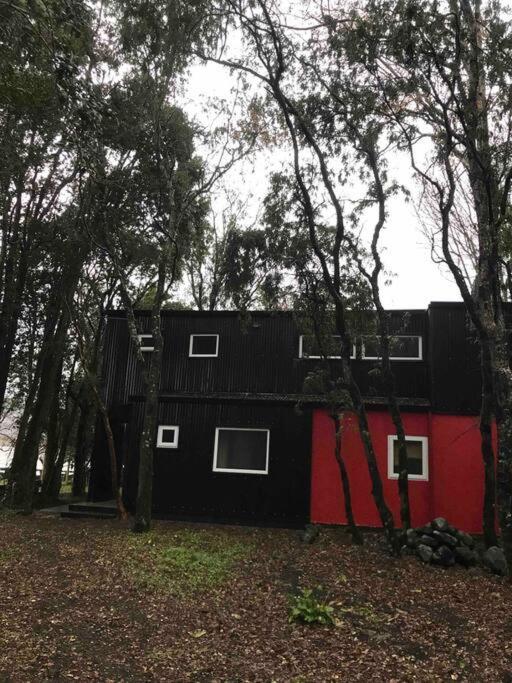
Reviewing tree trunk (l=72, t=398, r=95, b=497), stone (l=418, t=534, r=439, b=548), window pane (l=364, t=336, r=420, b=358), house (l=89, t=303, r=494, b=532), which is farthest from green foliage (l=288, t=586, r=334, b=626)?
tree trunk (l=72, t=398, r=95, b=497)

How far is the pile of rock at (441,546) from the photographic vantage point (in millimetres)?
9492

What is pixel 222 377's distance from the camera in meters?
14.5

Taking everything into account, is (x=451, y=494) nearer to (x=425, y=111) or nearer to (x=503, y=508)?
(x=503, y=508)

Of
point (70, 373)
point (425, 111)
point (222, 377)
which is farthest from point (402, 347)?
point (70, 373)

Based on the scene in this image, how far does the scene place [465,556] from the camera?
31.2 feet

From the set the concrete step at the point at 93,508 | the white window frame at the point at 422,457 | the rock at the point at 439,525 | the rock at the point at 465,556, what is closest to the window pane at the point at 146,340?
the concrete step at the point at 93,508

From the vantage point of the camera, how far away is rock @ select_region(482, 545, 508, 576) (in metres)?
8.98

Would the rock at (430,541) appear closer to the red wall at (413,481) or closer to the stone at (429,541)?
the stone at (429,541)

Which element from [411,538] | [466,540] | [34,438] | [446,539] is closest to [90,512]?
[34,438]

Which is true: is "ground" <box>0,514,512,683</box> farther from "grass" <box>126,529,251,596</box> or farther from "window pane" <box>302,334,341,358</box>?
"window pane" <box>302,334,341,358</box>

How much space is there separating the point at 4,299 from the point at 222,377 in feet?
22.9

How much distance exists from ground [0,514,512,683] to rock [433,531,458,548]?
0.63 m

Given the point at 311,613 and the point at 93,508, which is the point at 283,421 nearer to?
the point at 93,508

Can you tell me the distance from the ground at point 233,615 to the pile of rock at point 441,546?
0.29 m
